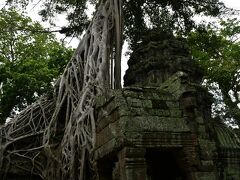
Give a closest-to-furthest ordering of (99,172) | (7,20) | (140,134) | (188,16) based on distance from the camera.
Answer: (140,134) → (99,172) → (188,16) → (7,20)

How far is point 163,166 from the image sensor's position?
4637mm

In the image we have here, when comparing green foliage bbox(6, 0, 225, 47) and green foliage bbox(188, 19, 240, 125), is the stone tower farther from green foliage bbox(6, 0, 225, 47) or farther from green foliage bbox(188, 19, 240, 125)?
green foliage bbox(188, 19, 240, 125)

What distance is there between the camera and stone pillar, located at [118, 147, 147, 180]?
12.3ft

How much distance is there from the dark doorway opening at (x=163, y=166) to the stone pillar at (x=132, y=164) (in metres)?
0.59

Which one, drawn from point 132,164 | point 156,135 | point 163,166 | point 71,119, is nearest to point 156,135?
point 156,135

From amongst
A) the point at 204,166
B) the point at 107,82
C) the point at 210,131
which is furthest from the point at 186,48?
the point at 204,166

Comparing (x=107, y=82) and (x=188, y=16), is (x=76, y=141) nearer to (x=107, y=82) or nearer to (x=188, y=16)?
(x=107, y=82)

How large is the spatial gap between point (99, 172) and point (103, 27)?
3479 mm

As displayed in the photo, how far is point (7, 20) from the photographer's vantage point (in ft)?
43.4

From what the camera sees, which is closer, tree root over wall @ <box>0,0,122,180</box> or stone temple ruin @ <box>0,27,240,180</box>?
stone temple ruin @ <box>0,27,240,180</box>

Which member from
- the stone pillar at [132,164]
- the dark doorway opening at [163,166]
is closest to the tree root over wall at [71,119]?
the dark doorway opening at [163,166]

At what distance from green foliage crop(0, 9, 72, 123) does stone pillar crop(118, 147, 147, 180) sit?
6.14m

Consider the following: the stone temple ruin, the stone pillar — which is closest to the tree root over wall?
the stone temple ruin

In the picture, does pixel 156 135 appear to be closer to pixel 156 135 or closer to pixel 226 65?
pixel 156 135
